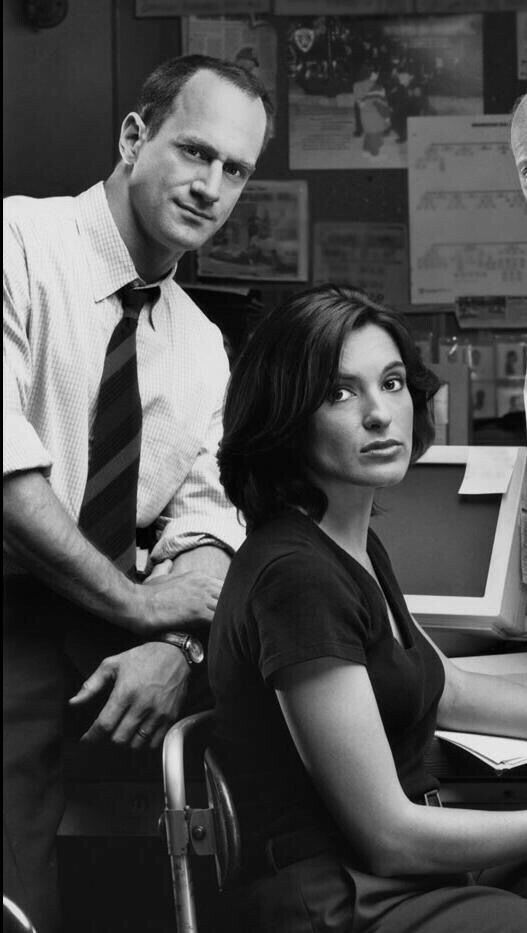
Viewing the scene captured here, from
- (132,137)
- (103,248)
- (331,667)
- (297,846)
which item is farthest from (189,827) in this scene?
(132,137)

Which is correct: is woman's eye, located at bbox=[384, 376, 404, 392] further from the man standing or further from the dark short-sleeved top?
the man standing

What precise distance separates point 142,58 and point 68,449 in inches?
30.4

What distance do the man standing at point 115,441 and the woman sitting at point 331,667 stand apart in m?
0.26

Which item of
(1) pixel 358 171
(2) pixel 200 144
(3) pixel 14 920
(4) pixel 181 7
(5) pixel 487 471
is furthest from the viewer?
(1) pixel 358 171

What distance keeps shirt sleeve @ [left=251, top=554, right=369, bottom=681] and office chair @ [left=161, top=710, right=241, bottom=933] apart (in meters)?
0.13

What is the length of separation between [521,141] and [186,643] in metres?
0.76

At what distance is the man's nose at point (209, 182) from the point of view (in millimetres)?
1440

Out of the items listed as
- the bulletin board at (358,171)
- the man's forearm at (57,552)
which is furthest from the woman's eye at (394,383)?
the bulletin board at (358,171)

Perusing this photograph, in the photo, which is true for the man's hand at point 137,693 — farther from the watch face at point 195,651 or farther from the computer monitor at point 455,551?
the computer monitor at point 455,551

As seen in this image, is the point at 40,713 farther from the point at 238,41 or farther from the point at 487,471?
the point at 238,41

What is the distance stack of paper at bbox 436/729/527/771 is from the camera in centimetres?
112

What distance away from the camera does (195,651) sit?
54.6 inches

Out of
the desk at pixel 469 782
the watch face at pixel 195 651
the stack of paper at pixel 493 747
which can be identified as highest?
the watch face at pixel 195 651

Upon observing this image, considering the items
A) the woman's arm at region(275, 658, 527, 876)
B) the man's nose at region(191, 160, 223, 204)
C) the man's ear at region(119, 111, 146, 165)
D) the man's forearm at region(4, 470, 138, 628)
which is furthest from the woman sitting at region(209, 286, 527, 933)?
the man's ear at region(119, 111, 146, 165)
